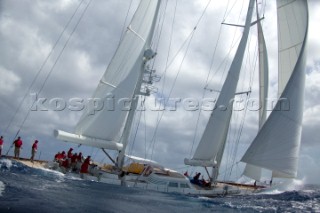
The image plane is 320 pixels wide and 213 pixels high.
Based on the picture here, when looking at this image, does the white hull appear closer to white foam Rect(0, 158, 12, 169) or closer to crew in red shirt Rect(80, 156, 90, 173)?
crew in red shirt Rect(80, 156, 90, 173)

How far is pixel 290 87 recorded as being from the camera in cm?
2248

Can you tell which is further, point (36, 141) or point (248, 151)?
point (36, 141)

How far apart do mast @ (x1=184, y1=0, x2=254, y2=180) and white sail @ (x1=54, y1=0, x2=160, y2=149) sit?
19.9 ft

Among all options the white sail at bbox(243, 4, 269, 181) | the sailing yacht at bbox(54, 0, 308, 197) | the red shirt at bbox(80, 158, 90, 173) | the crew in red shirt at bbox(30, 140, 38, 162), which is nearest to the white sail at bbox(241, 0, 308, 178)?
the sailing yacht at bbox(54, 0, 308, 197)

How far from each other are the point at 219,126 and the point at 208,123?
82 cm

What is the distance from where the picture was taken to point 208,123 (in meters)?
26.8

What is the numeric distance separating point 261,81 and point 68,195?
20985mm

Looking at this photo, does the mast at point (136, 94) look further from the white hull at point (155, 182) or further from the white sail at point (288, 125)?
the white sail at point (288, 125)

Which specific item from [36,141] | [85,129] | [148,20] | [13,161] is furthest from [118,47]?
[13,161]

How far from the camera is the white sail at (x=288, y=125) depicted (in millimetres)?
20953

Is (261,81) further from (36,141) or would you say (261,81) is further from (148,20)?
(36,141)

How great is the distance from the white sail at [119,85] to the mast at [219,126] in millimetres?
6056

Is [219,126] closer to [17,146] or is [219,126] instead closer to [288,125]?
[288,125]

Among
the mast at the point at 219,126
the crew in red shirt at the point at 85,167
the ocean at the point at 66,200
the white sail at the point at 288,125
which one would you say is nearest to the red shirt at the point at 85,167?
the crew in red shirt at the point at 85,167
